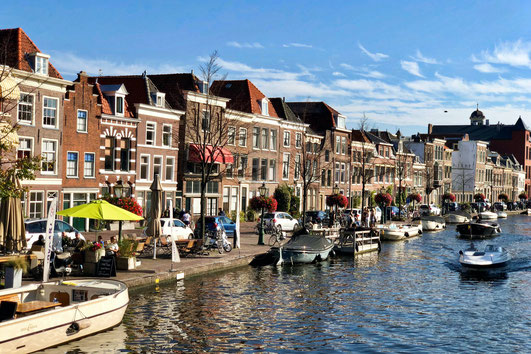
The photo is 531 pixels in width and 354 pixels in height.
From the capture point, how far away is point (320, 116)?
8000 centimetres

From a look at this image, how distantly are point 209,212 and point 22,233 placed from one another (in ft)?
111

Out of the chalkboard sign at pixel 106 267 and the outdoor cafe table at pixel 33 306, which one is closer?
the outdoor cafe table at pixel 33 306

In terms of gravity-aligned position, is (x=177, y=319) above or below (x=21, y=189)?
below

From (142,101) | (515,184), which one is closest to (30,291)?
(142,101)

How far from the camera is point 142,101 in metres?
50.8

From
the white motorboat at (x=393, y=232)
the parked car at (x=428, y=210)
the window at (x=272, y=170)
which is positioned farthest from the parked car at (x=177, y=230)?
the parked car at (x=428, y=210)

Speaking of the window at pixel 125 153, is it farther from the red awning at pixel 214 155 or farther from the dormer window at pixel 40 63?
the dormer window at pixel 40 63

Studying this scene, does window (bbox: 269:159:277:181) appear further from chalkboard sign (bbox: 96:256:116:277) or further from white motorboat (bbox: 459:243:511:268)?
chalkboard sign (bbox: 96:256:116:277)

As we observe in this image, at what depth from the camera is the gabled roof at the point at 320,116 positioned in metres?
79.1

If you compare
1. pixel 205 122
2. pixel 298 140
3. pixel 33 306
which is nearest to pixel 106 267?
pixel 33 306

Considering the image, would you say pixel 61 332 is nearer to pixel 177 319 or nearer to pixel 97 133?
pixel 177 319

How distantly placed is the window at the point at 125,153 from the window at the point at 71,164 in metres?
4.68

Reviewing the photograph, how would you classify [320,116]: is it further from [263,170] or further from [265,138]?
[263,170]

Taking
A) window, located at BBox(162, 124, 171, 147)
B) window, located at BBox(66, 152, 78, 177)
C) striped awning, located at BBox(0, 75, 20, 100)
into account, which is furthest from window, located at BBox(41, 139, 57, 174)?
striped awning, located at BBox(0, 75, 20, 100)
